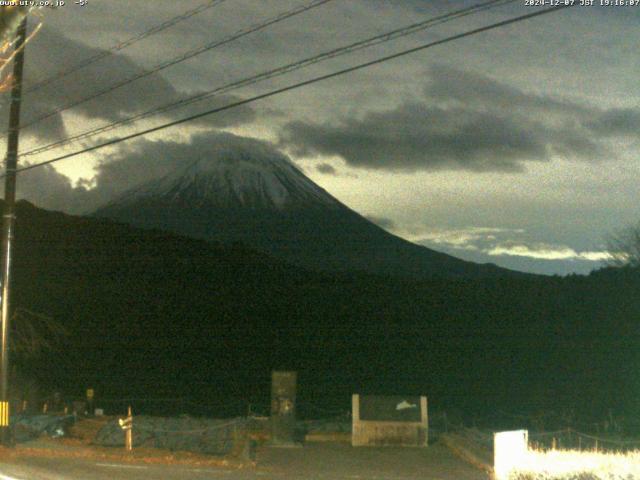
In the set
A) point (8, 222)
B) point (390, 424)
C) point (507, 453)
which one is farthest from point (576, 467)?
point (8, 222)

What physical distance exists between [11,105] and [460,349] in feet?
178

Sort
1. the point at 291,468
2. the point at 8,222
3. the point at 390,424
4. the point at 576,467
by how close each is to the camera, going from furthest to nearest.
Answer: the point at 390,424, the point at 8,222, the point at 291,468, the point at 576,467

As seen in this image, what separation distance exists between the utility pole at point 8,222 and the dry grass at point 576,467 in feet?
39.0

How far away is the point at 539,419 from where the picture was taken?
3209 cm

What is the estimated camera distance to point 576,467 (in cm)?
1346

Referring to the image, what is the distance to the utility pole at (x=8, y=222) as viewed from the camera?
19609 millimetres

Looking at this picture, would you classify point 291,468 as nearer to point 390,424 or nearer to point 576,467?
point 390,424

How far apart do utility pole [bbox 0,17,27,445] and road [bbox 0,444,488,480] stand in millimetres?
2014

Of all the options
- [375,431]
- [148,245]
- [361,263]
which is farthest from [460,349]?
[361,263]

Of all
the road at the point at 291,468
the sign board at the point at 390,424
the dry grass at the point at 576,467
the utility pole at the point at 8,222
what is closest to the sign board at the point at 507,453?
the dry grass at the point at 576,467

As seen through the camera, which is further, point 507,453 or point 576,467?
point 507,453

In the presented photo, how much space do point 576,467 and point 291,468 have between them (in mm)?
6064

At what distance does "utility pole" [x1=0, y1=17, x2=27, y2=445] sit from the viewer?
1961 cm

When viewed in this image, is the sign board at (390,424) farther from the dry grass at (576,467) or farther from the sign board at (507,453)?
the sign board at (507,453)
